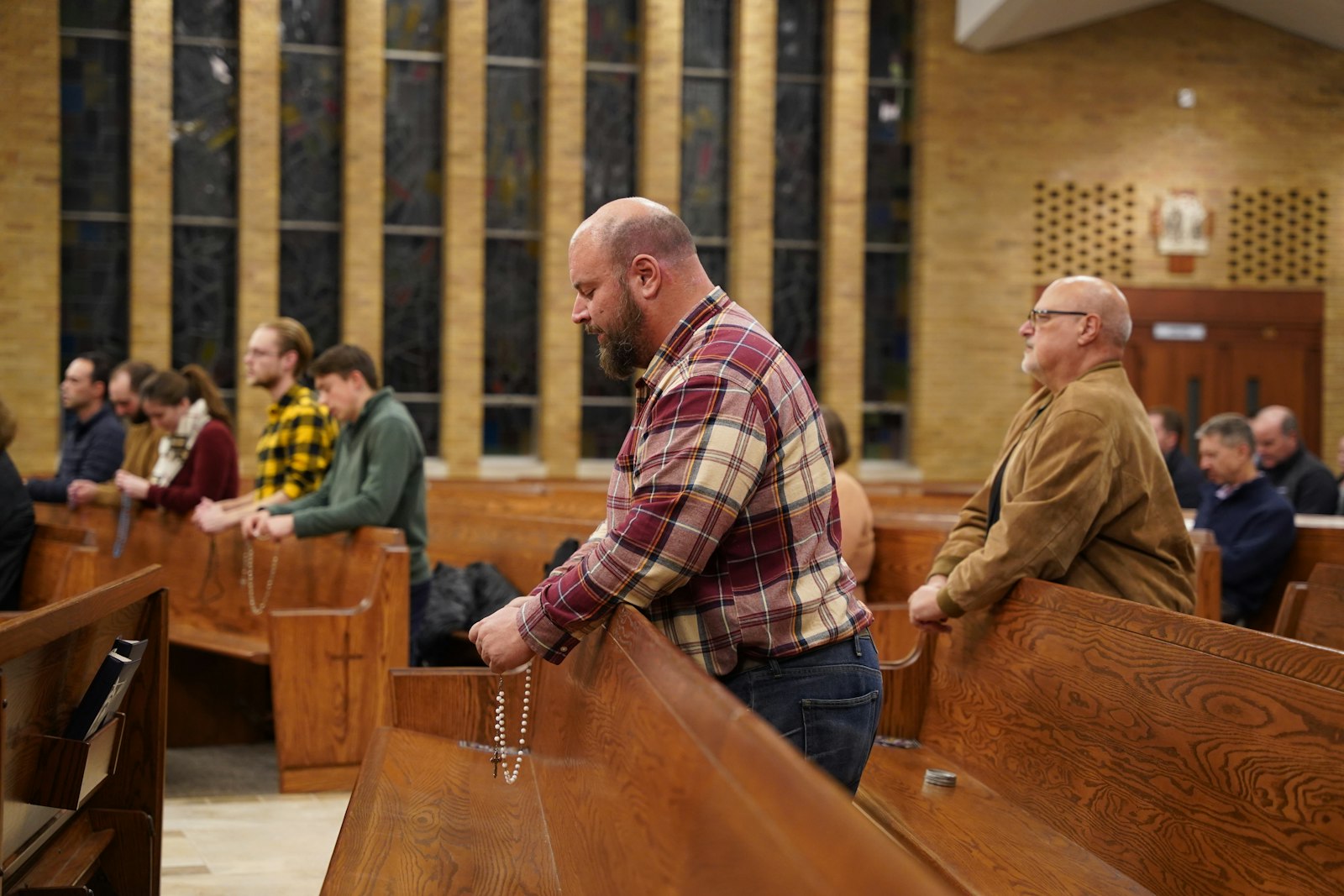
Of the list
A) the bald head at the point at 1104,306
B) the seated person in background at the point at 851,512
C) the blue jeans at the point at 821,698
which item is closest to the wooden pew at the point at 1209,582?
the seated person in background at the point at 851,512

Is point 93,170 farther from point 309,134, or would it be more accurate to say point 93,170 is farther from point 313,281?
point 313,281

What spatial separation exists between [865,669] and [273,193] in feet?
37.1

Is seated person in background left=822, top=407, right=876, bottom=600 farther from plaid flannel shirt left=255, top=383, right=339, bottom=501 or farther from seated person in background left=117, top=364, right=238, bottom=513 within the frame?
seated person in background left=117, top=364, right=238, bottom=513

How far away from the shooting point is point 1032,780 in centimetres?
332

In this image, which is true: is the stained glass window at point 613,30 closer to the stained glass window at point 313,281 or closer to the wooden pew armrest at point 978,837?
the stained glass window at point 313,281

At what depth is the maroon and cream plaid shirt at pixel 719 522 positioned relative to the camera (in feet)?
7.25

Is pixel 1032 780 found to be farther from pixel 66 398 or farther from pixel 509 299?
pixel 509 299

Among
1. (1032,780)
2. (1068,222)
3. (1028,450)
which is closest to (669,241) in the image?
(1028,450)

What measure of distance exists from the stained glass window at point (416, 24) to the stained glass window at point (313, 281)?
1924 mm

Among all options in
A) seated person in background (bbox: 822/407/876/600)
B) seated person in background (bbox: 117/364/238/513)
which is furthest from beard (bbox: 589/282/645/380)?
seated person in background (bbox: 117/364/238/513)

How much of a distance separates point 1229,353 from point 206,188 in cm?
989

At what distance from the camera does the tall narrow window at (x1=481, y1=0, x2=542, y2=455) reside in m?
13.4

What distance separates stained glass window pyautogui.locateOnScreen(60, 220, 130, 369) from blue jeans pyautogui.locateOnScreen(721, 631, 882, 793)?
11.4m

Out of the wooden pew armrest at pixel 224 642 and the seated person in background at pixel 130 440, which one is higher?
the seated person in background at pixel 130 440
